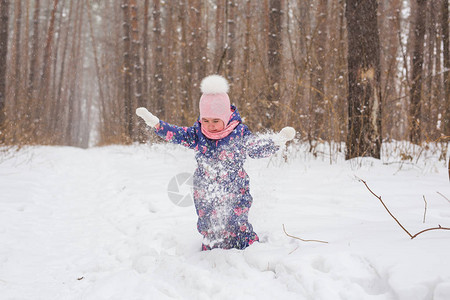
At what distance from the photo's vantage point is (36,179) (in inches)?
189

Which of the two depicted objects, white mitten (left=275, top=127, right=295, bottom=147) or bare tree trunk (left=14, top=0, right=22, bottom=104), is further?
bare tree trunk (left=14, top=0, right=22, bottom=104)

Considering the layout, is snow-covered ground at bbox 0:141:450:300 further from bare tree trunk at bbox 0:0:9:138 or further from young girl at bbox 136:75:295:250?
bare tree trunk at bbox 0:0:9:138

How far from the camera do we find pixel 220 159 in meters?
2.09

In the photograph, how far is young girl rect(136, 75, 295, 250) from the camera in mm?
2055

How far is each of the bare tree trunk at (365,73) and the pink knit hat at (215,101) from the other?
9.67 ft

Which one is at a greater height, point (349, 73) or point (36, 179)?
point (349, 73)

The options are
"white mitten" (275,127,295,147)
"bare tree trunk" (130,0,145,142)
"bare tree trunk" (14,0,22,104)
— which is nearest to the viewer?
"white mitten" (275,127,295,147)

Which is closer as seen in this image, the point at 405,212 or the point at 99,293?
the point at 99,293

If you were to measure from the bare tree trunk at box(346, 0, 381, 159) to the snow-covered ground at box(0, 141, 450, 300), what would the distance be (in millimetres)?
418

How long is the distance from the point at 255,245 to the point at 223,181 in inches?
19.0

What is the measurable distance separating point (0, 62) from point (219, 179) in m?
8.50

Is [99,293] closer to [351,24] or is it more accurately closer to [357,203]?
[357,203]

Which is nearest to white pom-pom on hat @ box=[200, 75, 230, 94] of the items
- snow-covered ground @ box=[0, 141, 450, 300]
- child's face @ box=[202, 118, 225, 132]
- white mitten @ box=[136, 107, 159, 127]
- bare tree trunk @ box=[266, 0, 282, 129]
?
child's face @ box=[202, 118, 225, 132]

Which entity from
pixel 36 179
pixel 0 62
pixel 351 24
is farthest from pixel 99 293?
pixel 0 62
